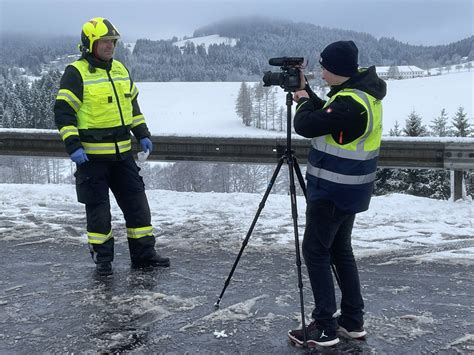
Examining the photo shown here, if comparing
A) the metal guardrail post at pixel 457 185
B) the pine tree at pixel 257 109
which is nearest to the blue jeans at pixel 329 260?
the metal guardrail post at pixel 457 185

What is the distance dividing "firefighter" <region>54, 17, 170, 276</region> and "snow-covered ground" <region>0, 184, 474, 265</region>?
2.93ft

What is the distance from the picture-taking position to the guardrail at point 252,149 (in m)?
7.43

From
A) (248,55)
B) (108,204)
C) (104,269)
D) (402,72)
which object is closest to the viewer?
(104,269)

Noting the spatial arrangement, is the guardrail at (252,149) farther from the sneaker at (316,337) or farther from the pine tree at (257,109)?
the pine tree at (257,109)

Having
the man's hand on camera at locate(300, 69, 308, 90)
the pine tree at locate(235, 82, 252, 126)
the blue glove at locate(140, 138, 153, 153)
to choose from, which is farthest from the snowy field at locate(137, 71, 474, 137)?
the man's hand on camera at locate(300, 69, 308, 90)

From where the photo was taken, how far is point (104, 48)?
499cm

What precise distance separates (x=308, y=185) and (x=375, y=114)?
66 cm

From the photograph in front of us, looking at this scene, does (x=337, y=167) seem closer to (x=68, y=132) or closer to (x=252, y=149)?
(x=68, y=132)

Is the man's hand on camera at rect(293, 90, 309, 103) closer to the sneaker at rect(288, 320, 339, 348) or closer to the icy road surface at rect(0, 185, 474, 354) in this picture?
the sneaker at rect(288, 320, 339, 348)

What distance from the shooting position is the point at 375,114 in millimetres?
3500

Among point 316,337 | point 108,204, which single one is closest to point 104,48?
point 108,204

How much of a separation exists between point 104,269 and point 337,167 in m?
2.67

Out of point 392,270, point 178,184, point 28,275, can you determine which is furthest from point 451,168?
point 178,184

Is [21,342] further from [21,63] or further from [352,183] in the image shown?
[21,63]
